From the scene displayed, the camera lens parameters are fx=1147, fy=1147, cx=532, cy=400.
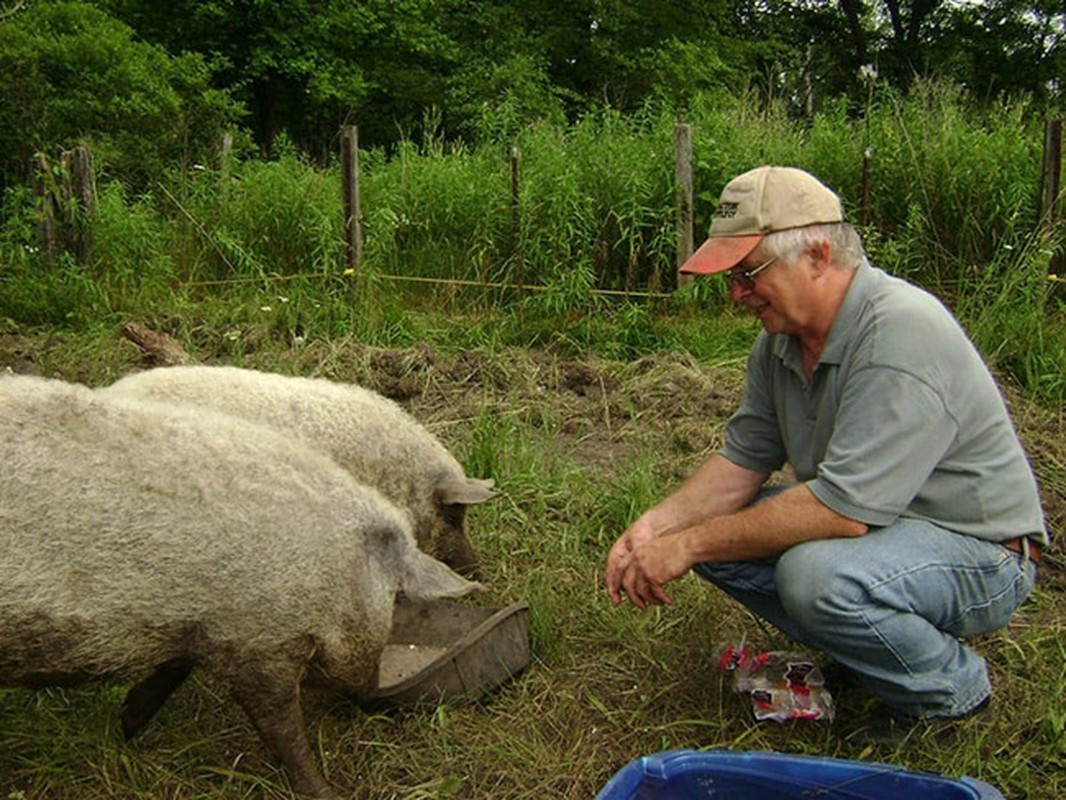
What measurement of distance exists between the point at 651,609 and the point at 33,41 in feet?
42.0

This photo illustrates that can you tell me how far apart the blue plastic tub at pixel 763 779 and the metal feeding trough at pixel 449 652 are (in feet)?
3.12

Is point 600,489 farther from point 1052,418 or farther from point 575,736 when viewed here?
point 1052,418

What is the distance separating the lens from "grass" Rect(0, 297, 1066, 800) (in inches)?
131

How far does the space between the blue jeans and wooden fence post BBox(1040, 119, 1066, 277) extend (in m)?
4.98

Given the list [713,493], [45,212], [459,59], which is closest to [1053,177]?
[713,493]

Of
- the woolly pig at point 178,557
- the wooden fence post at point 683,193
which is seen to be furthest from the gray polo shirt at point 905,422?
the wooden fence post at point 683,193

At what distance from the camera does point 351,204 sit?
8.23m

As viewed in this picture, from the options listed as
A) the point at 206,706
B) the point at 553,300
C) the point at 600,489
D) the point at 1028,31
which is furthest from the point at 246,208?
the point at 1028,31

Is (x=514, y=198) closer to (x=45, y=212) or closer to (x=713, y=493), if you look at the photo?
(x=45, y=212)

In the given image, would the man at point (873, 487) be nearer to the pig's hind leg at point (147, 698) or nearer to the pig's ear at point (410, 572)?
the pig's ear at point (410, 572)

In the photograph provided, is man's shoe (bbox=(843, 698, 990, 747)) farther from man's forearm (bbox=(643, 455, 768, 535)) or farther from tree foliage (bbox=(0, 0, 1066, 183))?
tree foliage (bbox=(0, 0, 1066, 183))

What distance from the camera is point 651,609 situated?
418 cm

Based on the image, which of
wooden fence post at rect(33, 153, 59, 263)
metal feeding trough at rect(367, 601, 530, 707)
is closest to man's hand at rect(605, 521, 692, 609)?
metal feeding trough at rect(367, 601, 530, 707)

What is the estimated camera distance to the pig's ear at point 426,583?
348 centimetres
